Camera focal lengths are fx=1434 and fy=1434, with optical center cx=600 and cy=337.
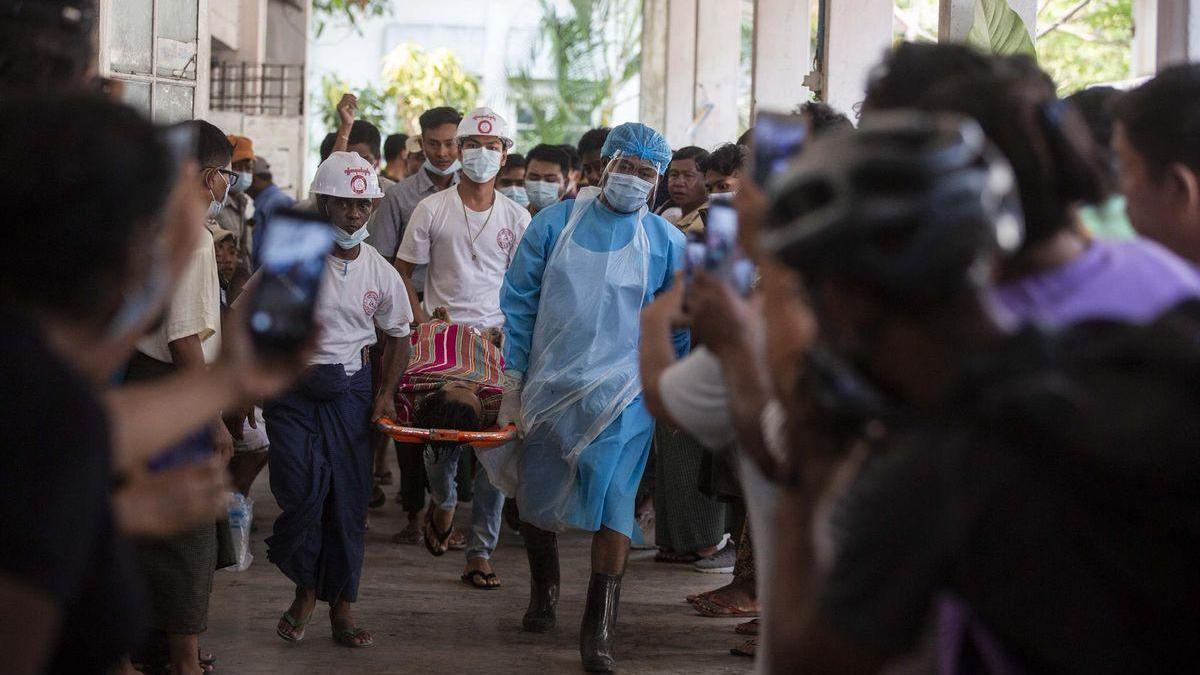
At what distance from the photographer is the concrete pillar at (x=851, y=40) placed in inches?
332

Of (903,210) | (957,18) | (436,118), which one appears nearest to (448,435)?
(957,18)

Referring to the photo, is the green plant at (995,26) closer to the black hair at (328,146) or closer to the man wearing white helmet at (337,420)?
the man wearing white helmet at (337,420)

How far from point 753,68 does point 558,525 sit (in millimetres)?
6431

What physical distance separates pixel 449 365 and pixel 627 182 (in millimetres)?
1223

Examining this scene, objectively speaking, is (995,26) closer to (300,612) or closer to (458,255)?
(458,255)

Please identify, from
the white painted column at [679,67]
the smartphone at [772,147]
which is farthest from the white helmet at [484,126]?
the white painted column at [679,67]

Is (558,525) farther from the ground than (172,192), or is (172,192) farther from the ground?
(172,192)

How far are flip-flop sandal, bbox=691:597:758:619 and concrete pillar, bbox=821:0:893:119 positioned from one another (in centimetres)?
325

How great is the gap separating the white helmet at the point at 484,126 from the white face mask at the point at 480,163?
11 cm

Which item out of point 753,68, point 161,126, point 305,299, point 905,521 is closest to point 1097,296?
point 905,521

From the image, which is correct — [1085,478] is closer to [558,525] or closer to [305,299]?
[305,299]

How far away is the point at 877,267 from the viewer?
5.01 feet

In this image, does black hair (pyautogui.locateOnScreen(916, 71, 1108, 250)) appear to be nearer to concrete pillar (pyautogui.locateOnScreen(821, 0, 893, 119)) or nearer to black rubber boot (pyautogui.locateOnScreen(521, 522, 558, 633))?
black rubber boot (pyautogui.locateOnScreen(521, 522, 558, 633))

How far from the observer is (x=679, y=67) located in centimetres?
1650
